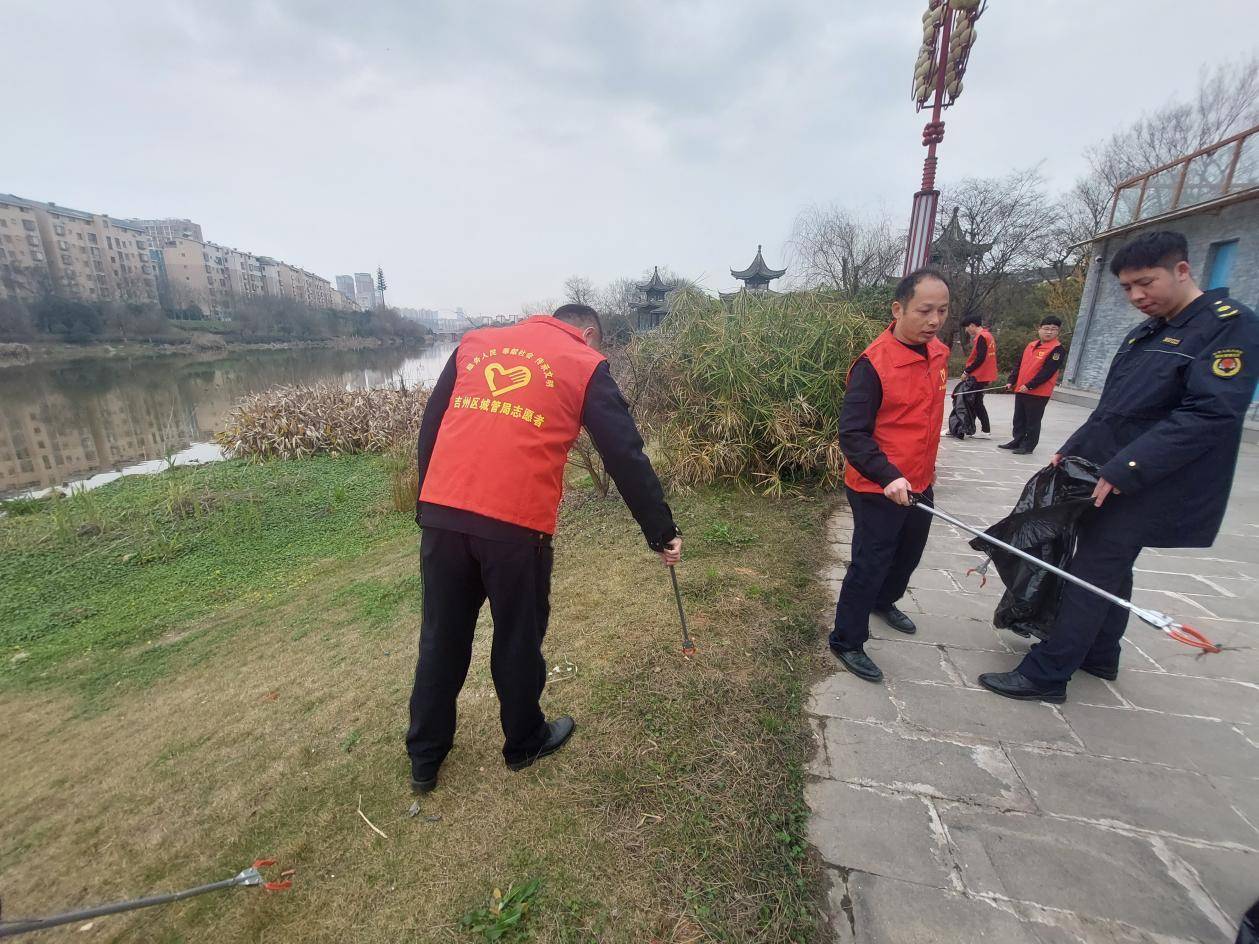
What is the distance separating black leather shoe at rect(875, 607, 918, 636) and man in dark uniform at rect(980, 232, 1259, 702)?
18.0 inches

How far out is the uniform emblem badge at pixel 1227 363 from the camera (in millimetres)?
1708

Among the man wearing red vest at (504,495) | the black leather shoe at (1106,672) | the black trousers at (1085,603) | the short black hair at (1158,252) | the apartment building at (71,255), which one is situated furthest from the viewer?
the apartment building at (71,255)

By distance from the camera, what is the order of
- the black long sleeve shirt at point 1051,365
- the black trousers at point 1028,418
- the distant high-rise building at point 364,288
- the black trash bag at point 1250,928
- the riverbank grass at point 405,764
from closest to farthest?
the black trash bag at point 1250,928
the riverbank grass at point 405,764
the black long sleeve shirt at point 1051,365
the black trousers at point 1028,418
the distant high-rise building at point 364,288

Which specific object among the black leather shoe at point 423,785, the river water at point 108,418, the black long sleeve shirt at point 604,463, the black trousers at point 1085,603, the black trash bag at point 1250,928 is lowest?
the river water at point 108,418

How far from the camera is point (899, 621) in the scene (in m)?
2.76

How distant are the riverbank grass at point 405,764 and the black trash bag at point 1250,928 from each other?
0.94 metres

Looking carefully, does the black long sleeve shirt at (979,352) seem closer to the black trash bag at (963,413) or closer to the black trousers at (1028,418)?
the black trash bag at (963,413)

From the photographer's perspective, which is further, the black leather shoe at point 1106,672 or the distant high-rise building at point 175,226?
the distant high-rise building at point 175,226

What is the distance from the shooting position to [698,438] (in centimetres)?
530

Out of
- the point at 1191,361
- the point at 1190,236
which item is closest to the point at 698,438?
the point at 1191,361

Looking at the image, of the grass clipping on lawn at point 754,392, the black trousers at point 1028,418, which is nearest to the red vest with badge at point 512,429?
the grass clipping on lawn at point 754,392

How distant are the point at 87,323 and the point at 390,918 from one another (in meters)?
49.5

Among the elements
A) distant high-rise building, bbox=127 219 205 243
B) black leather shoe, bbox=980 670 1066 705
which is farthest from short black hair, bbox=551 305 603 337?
distant high-rise building, bbox=127 219 205 243

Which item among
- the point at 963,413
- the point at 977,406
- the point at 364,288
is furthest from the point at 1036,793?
the point at 364,288
